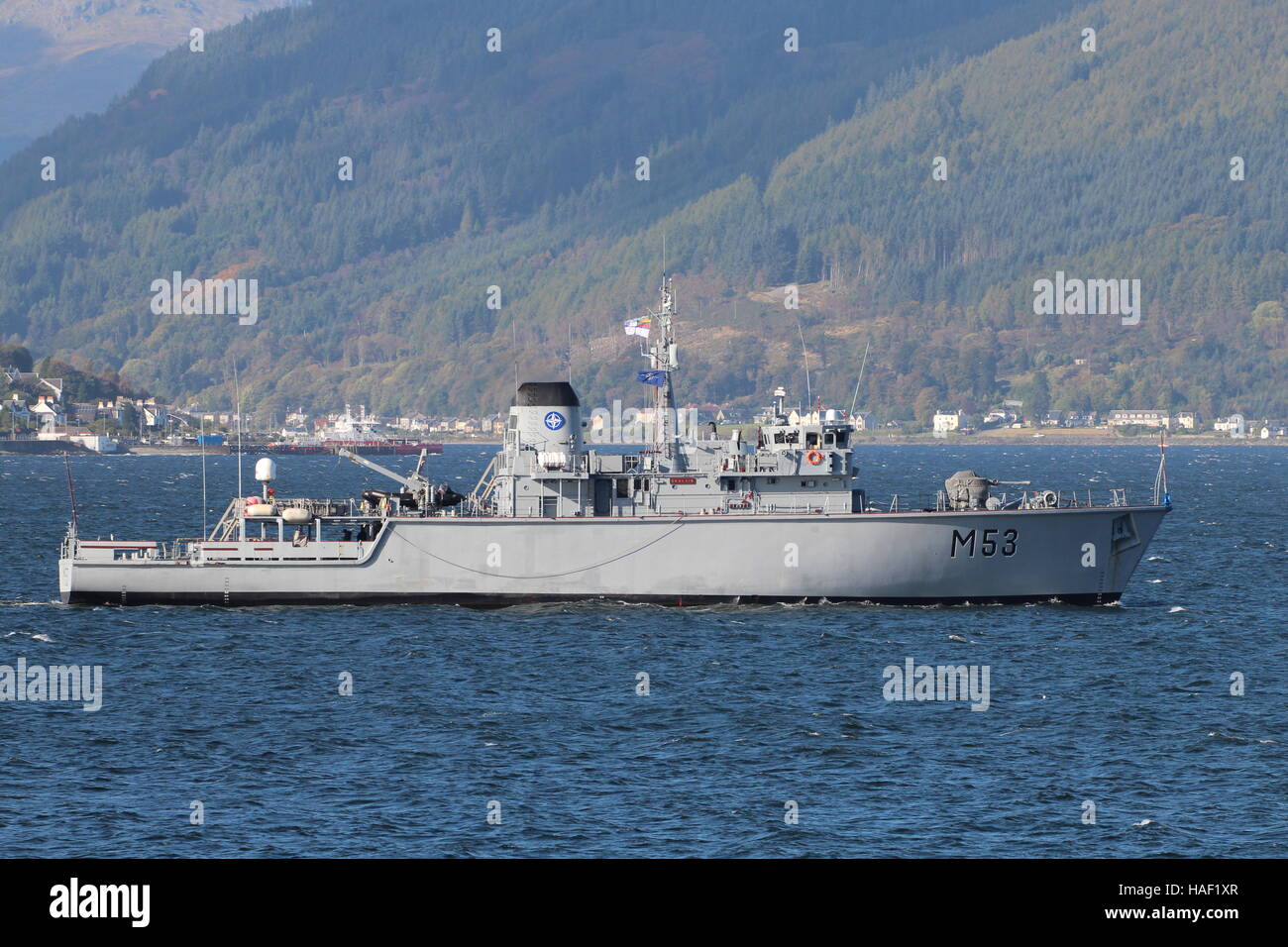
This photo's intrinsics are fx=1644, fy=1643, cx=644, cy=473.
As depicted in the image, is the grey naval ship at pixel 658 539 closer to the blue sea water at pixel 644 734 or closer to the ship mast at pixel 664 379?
the ship mast at pixel 664 379

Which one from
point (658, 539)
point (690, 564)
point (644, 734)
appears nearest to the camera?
point (644, 734)

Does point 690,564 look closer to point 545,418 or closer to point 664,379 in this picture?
point 664,379

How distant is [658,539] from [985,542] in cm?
989

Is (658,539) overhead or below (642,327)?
below

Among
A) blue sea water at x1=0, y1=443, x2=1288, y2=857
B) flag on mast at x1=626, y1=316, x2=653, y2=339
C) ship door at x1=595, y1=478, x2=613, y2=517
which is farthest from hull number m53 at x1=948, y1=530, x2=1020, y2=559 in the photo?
flag on mast at x1=626, y1=316, x2=653, y2=339

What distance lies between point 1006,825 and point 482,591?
26.3 metres

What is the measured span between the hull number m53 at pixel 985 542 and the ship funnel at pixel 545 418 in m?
12.4

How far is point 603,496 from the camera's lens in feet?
173

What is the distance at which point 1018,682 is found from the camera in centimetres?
4094

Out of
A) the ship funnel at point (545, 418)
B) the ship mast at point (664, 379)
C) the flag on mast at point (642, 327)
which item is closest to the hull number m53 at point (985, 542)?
the ship mast at point (664, 379)

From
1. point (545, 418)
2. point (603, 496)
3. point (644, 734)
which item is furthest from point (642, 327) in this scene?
point (644, 734)

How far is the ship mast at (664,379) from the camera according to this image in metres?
52.8
